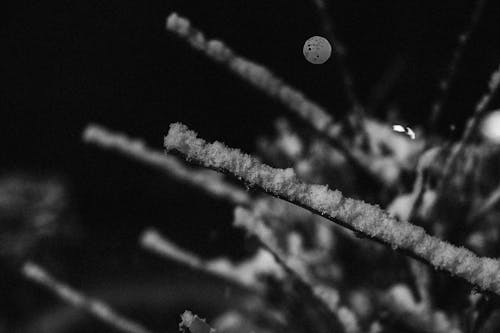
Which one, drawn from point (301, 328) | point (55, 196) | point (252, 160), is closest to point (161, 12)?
point (55, 196)

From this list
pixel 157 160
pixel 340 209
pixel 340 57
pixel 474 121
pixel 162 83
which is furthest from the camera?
pixel 162 83

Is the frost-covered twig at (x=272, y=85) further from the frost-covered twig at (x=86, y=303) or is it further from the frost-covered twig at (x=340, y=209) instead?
the frost-covered twig at (x=86, y=303)

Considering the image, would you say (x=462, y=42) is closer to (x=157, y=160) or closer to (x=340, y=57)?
(x=340, y=57)

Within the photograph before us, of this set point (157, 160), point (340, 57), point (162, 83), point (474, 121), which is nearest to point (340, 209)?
point (474, 121)

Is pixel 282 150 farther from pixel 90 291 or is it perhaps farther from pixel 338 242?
pixel 90 291

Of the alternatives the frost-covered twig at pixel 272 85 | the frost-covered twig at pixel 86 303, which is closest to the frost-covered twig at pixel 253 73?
the frost-covered twig at pixel 272 85
